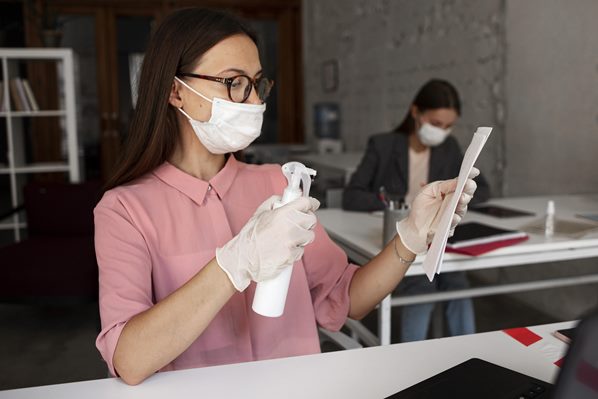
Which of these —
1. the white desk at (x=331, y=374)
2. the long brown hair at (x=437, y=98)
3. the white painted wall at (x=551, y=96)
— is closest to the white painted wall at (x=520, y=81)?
the white painted wall at (x=551, y=96)

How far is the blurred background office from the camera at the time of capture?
3.16 meters

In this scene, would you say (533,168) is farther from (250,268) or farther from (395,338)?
(250,268)

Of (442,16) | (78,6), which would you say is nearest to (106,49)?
(78,6)

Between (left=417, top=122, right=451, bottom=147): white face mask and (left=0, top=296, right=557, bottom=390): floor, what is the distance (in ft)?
2.76

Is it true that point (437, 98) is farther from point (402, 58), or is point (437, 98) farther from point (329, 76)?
point (329, 76)

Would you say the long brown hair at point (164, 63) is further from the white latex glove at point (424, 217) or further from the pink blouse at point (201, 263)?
the white latex glove at point (424, 217)

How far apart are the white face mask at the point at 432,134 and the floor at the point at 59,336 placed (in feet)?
2.76

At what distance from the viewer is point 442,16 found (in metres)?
4.33

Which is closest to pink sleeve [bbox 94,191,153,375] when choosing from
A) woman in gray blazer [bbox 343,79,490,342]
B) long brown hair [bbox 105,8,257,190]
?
long brown hair [bbox 105,8,257,190]

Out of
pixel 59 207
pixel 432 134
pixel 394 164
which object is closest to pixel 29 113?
pixel 59 207

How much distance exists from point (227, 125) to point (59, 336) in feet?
8.03

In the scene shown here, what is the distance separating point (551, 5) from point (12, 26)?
566 cm

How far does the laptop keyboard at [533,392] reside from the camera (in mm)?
856

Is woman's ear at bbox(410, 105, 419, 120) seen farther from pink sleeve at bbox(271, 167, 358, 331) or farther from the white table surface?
pink sleeve at bbox(271, 167, 358, 331)
